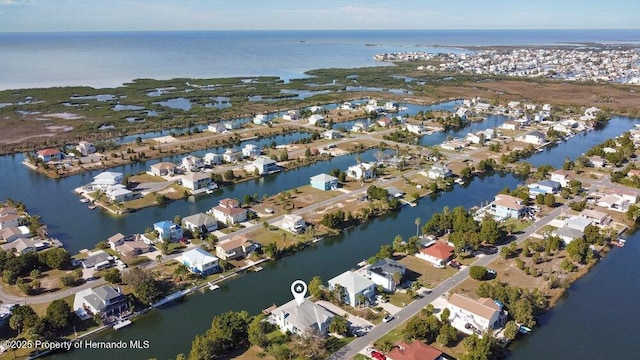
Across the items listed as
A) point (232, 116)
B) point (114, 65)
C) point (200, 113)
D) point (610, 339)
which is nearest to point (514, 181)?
point (610, 339)

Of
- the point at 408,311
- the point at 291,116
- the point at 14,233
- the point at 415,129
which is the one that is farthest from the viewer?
the point at 291,116

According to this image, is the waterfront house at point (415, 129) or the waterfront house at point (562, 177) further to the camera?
the waterfront house at point (415, 129)

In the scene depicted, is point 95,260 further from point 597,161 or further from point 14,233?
point 597,161

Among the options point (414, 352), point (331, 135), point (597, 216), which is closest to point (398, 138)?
point (331, 135)

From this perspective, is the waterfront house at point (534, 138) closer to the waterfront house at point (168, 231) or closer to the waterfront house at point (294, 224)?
the waterfront house at point (294, 224)

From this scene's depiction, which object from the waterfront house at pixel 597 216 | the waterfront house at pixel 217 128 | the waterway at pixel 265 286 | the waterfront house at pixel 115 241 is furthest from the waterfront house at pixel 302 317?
the waterfront house at pixel 217 128
